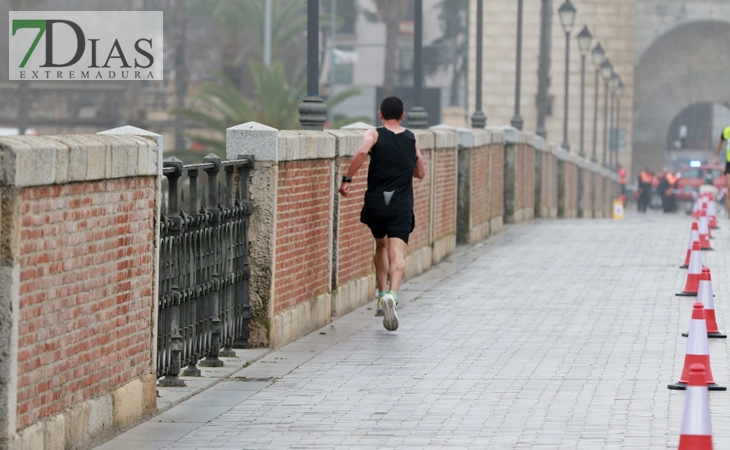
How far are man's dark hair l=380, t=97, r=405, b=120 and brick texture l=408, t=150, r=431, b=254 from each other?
13.8 feet

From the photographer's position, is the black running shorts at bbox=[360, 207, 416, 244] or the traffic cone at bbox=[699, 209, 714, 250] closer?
the black running shorts at bbox=[360, 207, 416, 244]

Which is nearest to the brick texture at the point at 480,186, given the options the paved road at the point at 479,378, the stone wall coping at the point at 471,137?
the stone wall coping at the point at 471,137

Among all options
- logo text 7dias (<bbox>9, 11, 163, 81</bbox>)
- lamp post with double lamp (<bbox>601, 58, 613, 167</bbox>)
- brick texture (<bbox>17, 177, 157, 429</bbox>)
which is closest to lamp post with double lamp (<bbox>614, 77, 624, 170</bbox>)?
lamp post with double lamp (<bbox>601, 58, 613, 167</bbox>)

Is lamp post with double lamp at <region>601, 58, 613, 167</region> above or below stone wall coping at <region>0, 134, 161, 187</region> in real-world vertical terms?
above

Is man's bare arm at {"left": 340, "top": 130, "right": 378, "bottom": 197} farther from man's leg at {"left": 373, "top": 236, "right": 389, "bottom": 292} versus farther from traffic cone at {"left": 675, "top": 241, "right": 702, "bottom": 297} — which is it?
traffic cone at {"left": 675, "top": 241, "right": 702, "bottom": 297}

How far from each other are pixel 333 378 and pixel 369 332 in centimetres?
249

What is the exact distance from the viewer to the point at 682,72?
84.2 meters

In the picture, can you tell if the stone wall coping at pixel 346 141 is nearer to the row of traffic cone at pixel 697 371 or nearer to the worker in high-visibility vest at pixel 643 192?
the row of traffic cone at pixel 697 371

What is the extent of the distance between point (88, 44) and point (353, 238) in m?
50.7

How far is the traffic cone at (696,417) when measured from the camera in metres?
6.69

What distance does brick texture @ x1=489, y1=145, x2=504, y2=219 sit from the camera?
2570 cm

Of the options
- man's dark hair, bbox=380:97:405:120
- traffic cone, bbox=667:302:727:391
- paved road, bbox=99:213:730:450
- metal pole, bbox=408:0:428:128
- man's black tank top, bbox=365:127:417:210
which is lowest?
paved road, bbox=99:213:730:450

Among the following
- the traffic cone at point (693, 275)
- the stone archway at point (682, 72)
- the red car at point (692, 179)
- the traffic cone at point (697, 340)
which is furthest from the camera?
the stone archway at point (682, 72)

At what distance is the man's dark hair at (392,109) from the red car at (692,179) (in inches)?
2215
